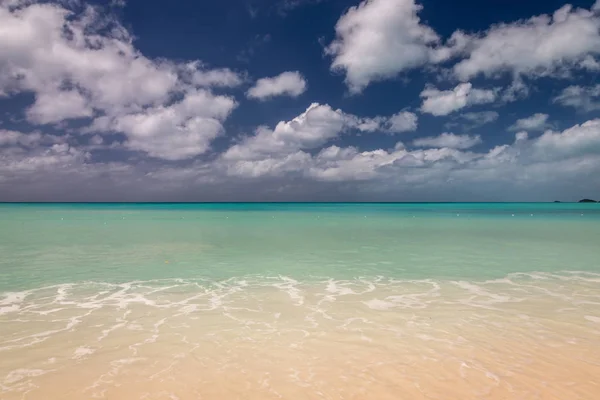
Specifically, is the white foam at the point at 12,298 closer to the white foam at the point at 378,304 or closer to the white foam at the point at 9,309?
the white foam at the point at 9,309

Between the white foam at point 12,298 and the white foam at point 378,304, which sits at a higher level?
the white foam at point 378,304

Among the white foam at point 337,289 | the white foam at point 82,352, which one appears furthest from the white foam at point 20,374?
the white foam at point 337,289

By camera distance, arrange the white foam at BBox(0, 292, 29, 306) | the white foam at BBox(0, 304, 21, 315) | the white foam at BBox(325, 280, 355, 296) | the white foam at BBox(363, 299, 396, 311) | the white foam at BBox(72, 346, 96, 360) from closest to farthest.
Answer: the white foam at BBox(72, 346, 96, 360), the white foam at BBox(0, 304, 21, 315), the white foam at BBox(363, 299, 396, 311), the white foam at BBox(0, 292, 29, 306), the white foam at BBox(325, 280, 355, 296)

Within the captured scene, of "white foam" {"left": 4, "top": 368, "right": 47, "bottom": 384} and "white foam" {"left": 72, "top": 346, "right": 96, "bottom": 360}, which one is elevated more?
"white foam" {"left": 72, "top": 346, "right": 96, "bottom": 360}

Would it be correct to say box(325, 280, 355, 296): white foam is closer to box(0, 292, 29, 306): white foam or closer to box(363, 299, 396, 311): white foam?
box(363, 299, 396, 311): white foam

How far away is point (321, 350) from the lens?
7.38m

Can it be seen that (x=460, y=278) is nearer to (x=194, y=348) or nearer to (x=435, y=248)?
(x=435, y=248)

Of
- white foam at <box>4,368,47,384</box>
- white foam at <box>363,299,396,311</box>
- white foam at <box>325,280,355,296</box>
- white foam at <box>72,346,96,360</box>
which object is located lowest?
white foam at <box>4,368,47,384</box>

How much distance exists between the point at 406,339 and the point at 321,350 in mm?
1946

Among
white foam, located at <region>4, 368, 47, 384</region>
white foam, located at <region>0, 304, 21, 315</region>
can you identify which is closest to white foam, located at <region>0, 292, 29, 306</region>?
white foam, located at <region>0, 304, 21, 315</region>

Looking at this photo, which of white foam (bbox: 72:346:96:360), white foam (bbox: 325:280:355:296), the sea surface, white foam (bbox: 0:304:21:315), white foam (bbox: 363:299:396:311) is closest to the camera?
the sea surface

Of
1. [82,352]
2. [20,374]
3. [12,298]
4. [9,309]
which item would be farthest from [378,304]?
[12,298]

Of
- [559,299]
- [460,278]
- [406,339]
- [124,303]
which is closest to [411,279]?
[460,278]

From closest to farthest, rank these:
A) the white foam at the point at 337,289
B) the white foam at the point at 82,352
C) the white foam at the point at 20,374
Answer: the white foam at the point at 20,374 < the white foam at the point at 82,352 < the white foam at the point at 337,289
